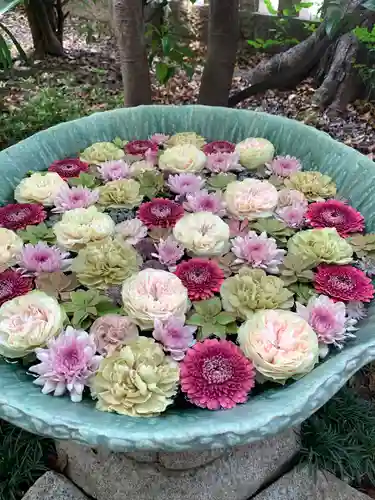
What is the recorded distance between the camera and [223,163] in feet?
5.03

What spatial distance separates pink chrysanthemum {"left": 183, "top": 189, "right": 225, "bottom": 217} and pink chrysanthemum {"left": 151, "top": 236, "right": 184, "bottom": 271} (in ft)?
0.58

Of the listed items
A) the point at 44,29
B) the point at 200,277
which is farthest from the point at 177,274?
the point at 44,29

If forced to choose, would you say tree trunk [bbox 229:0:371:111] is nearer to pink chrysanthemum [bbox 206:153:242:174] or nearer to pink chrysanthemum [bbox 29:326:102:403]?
pink chrysanthemum [bbox 206:153:242:174]

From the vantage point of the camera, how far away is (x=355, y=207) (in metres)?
1.42

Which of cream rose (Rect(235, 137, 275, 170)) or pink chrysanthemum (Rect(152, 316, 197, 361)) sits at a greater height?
cream rose (Rect(235, 137, 275, 170))

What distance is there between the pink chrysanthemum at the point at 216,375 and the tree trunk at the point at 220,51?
5.44ft

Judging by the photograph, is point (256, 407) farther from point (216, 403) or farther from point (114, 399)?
point (114, 399)

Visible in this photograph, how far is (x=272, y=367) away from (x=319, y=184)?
2.21 feet

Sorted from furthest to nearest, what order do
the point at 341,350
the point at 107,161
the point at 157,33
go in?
the point at 157,33 → the point at 107,161 → the point at 341,350

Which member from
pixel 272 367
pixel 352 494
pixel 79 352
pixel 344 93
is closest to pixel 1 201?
pixel 79 352

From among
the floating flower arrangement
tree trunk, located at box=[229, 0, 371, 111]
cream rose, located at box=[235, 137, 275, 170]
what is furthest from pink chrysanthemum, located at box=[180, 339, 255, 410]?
tree trunk, located at box=[229, 0, 371, 111]

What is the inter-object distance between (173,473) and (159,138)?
0.94 meters

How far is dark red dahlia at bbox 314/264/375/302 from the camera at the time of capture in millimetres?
1120

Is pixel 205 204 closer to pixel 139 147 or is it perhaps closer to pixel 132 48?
pixel 139 147
